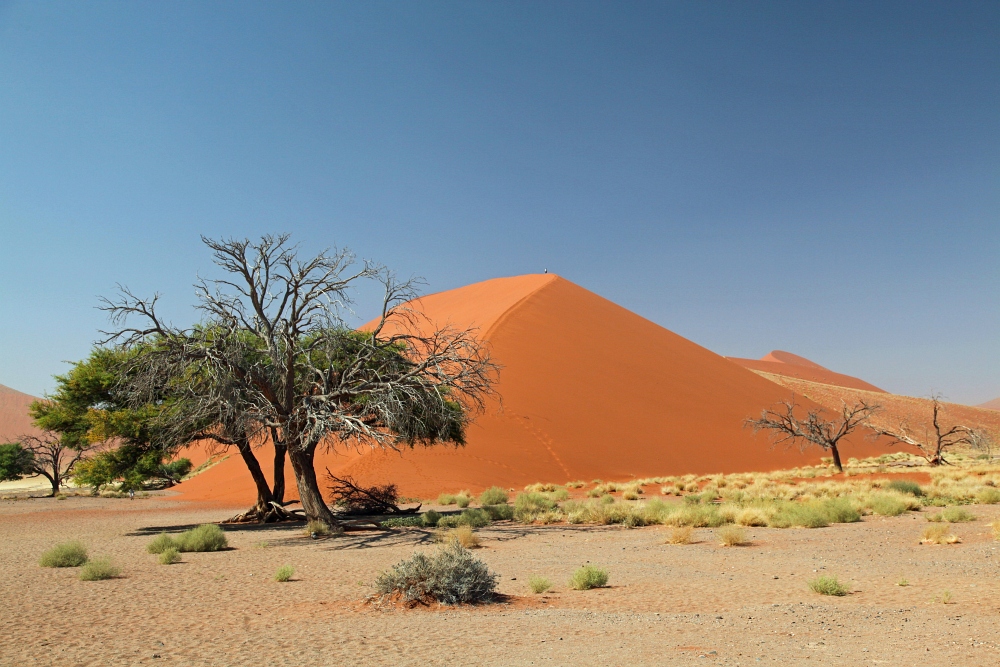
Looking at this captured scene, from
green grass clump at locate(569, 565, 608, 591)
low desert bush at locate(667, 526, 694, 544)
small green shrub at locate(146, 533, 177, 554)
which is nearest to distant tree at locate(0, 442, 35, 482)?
small green shrub at locate(146, 533, 177, 554)

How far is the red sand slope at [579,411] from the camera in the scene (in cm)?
3198

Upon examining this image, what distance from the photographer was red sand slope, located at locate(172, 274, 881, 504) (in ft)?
105

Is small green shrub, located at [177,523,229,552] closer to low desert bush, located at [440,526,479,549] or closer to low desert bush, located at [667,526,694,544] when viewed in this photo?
low desert bush, located at [440,526,479,549]

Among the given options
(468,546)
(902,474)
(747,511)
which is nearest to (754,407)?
(902,474)

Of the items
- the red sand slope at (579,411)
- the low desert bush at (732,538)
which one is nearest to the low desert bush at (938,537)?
the low desert bush at (732,538)

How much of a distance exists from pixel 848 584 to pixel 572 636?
4.23 meters

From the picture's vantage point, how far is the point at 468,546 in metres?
12.9

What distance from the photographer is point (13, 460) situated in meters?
44.8

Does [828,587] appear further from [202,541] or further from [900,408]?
[900,408]

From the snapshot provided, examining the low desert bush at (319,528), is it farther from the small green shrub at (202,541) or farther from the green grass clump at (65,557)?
the green grass clump at (65,557)

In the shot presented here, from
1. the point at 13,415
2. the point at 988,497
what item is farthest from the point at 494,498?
the point at 13,415

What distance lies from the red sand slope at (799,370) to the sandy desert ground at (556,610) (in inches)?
3277

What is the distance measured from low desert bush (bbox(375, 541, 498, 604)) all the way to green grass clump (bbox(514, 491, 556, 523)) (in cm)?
1016

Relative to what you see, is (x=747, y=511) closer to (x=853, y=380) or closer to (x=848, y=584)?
(x=848, y=584)
